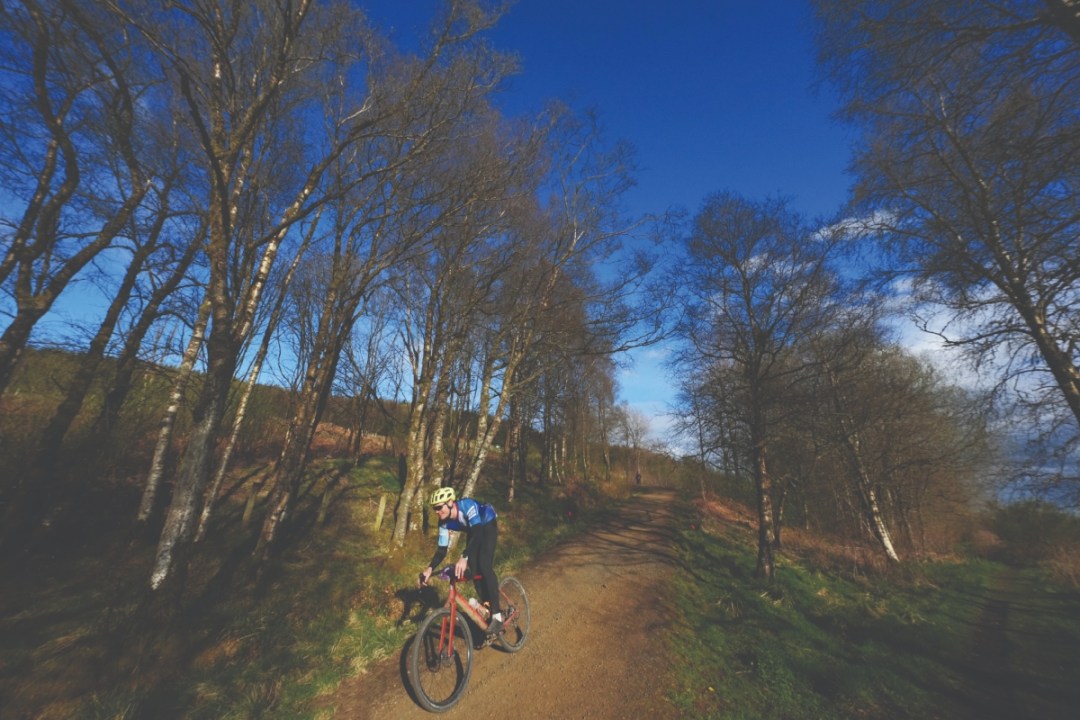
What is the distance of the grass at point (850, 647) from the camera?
17.3ft

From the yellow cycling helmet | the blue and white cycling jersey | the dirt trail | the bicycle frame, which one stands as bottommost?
the dirt trail

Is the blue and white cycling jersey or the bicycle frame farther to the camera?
the blue and white cycling jersey

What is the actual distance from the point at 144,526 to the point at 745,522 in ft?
76.0

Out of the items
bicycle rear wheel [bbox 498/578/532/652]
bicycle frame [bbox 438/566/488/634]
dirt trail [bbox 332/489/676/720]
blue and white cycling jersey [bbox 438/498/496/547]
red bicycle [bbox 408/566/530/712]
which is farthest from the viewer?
bicycle rear wheel [bbox 498/578/532/652]

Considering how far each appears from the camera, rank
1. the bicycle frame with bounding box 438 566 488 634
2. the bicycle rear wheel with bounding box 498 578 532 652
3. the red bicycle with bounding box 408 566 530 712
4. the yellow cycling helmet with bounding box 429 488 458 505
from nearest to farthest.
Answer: the red bicycle with bounding box 408 566 530 712, the bicycle frame with bounding box 438 566 488 634, the yellow cycling helmet with bounding box 429 488 458 505, the bicycle rear wheel with bounding box 498 578 532 652

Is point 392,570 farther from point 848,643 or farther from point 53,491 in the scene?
point 848,643

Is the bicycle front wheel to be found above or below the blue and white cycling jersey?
below

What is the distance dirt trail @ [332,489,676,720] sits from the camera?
4.25 m

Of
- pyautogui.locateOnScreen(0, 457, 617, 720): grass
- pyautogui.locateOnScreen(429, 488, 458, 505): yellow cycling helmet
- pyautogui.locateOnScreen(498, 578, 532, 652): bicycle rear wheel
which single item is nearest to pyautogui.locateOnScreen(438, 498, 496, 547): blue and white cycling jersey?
pyautogui.locateOnScreen(429, 488, 458, 505): yellow cycling helmet

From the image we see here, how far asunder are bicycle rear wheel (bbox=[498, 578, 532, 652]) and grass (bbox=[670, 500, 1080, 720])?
2240 mm

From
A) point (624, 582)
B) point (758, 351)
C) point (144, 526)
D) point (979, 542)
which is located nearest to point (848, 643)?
point (624, 582)

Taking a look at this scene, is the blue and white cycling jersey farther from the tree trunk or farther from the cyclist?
the tree trunk

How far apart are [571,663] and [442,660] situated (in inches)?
75.8

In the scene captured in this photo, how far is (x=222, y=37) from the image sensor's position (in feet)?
14.4
